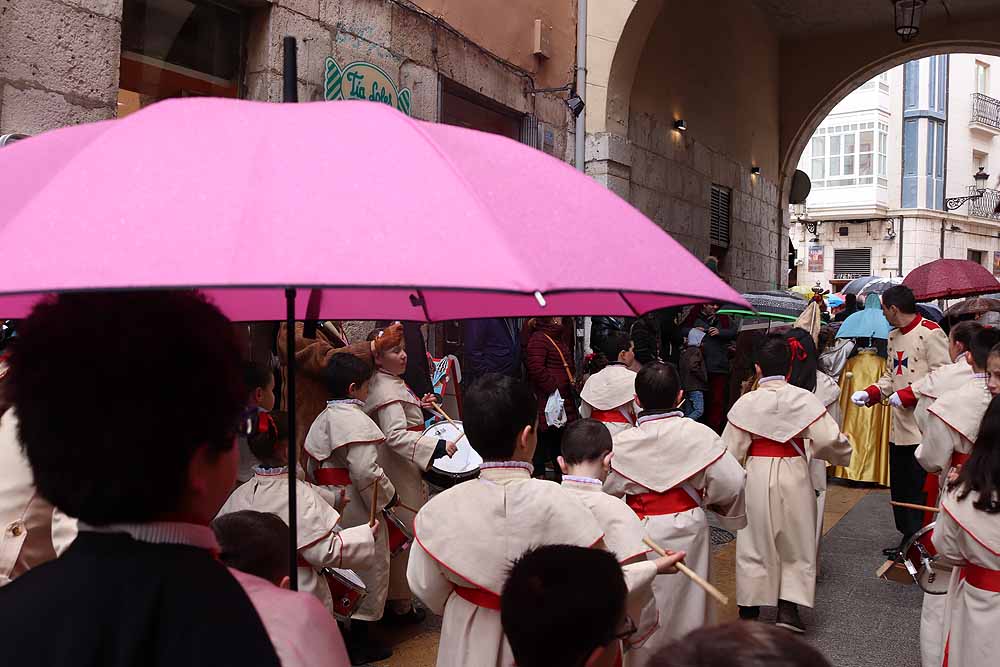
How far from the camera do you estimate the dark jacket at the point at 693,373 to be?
9.84 m

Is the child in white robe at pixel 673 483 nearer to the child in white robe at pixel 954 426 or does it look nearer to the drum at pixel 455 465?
the drum at pixel 455 465

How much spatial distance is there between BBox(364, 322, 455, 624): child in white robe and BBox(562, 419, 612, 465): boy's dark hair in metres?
1.69

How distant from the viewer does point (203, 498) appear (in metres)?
1.35

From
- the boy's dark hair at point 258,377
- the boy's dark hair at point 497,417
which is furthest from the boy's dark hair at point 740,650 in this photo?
the boy's dark hair at point 258,377

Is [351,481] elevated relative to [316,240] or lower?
lower

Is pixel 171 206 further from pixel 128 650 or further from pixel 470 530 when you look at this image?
pixel 470 530

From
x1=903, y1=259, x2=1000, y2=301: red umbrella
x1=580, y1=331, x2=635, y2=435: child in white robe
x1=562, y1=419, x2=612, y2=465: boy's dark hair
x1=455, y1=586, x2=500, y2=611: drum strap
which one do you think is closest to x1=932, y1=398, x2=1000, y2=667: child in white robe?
x1=562, y1=419, x2=612, y2=465: boy's dark hair

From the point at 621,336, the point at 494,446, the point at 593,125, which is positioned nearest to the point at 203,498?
the point at 494,446

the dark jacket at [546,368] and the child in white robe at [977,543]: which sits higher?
the dark jacket at [546,368]

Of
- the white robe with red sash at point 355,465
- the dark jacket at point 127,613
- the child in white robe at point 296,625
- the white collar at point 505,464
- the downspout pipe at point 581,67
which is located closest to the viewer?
the dark jacket at point 127,613

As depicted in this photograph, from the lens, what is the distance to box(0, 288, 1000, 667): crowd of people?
1247mm

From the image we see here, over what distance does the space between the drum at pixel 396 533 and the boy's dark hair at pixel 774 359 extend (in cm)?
223

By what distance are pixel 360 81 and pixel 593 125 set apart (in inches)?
202

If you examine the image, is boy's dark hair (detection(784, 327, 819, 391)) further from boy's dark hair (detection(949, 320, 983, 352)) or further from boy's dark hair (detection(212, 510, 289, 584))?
boy's dark hair (detection(212, 510, 289, 584))
